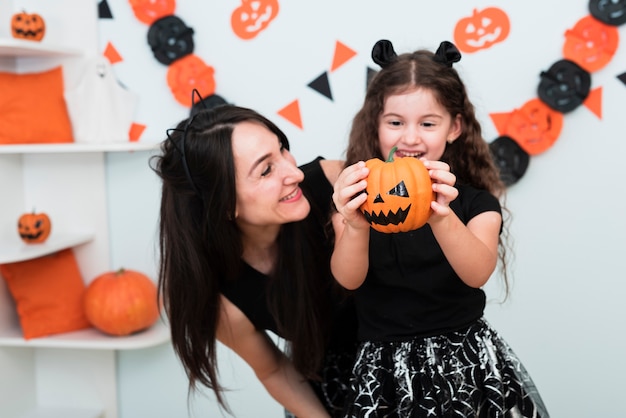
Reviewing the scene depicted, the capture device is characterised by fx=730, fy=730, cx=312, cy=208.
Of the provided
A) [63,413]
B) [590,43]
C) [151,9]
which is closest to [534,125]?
[590,43]

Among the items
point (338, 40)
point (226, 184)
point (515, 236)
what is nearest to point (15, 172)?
point (338, 40)

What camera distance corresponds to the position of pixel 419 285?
4.48 feet

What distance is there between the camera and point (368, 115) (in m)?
1.51

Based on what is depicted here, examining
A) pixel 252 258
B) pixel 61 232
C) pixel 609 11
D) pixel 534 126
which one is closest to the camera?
pixel 252 258

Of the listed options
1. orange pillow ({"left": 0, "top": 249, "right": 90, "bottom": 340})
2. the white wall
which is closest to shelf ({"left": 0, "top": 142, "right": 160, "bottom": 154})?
the white wall

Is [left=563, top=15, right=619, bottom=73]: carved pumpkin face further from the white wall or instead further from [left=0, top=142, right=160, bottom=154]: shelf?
[left=0, top=142, right=160, bottom=154]: shelf

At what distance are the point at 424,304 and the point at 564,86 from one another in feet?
→ 3.36

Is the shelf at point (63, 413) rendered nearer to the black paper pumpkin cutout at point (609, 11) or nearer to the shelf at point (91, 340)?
the shelf at point (91, 340)

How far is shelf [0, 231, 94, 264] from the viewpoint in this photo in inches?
88.9

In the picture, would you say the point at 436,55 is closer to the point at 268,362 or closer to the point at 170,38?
the point at 268,362

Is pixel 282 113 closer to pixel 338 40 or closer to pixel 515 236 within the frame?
pixel 338 40

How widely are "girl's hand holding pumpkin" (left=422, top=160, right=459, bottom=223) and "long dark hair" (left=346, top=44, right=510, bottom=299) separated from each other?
0.29m

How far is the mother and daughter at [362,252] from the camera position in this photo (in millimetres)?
1318

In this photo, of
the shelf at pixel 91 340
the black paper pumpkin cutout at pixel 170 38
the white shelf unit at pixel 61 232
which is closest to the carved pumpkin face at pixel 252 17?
the black paper pumpkin cutout at pixel 170 38
